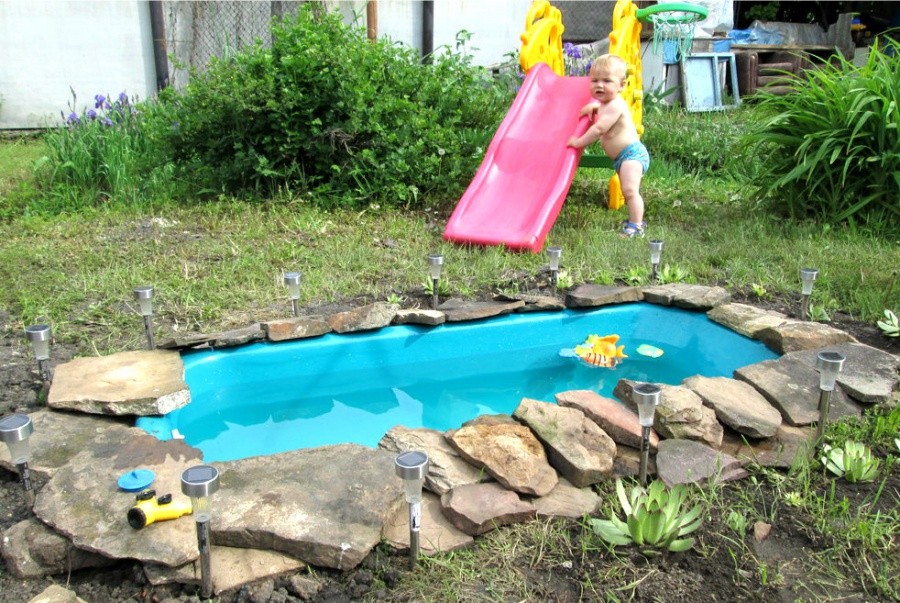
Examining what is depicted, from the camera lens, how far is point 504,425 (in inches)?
109

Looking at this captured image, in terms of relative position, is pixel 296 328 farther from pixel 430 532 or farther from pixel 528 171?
pixel 528 171

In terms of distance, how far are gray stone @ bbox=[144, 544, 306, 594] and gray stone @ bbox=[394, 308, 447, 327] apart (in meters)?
1.86

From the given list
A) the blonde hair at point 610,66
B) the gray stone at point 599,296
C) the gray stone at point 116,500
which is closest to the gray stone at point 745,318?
the gray stone at point 599,296

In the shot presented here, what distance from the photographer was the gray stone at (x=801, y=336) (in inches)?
142

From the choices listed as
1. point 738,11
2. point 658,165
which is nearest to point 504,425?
point 658,165

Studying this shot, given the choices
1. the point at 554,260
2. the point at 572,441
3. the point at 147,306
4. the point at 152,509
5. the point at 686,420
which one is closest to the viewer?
the point at 152,509

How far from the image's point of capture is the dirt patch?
6.66 ft

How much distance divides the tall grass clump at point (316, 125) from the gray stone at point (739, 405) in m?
3.27

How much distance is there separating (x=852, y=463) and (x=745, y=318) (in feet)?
5.06

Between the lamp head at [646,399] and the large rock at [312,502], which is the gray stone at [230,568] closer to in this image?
the large rock at [312,502]

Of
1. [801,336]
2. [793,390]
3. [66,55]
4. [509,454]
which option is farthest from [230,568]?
[66,55]

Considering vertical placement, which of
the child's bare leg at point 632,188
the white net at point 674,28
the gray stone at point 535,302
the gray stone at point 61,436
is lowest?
the gray stone at point 61,436

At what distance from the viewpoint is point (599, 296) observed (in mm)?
4172

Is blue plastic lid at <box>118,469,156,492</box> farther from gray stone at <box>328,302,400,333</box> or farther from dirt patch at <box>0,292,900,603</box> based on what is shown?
gray stone at <box>328,302,400,333</box>
